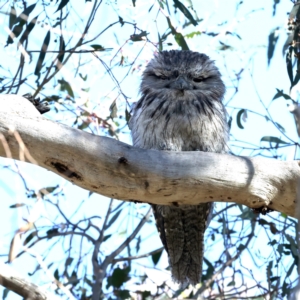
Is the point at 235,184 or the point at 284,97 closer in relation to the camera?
the point at 235,184

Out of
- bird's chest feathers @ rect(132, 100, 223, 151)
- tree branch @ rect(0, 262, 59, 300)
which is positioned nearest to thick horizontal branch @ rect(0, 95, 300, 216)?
tree branch @ rect(0, 262, 59, 300)

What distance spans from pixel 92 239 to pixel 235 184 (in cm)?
181

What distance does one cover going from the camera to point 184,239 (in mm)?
3881

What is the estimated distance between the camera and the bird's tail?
12.6 ft

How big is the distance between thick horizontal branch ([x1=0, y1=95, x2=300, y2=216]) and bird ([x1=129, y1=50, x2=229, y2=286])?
0.76 m

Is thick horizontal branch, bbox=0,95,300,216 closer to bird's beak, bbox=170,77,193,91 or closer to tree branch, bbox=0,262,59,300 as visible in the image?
tree branch, bbox=0,262,59,300

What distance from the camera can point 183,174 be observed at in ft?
9.11

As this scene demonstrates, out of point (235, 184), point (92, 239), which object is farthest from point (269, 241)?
point (235, 184)

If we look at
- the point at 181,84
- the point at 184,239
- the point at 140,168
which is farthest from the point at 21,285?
the point at 181,84

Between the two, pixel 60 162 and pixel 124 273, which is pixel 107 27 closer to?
pixel 60 162

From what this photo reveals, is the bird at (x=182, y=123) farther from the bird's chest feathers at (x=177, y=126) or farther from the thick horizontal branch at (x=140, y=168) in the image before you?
the thick horizontal branch at (x=140, y=168)

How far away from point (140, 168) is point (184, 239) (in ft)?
4.07

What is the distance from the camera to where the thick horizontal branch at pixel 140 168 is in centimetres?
268

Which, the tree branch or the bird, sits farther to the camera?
the bird
